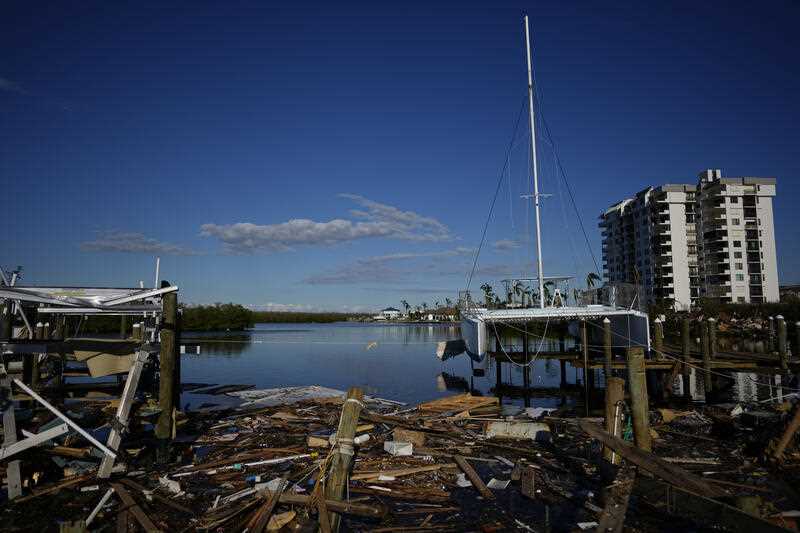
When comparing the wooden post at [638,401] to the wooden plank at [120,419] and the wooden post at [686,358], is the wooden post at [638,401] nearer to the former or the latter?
the wooden plank at [120,419]

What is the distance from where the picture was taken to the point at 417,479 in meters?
9.05

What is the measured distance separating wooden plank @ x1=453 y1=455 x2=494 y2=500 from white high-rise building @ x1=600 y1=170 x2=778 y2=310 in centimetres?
8240

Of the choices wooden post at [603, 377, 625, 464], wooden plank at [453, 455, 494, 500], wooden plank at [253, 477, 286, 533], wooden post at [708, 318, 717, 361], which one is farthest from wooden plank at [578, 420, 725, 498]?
wooden post at [708, 318, 717, 361]

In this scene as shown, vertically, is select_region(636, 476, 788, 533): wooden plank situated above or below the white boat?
below

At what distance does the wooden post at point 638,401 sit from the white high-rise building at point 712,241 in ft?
268

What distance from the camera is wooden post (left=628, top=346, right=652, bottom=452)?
339 inches

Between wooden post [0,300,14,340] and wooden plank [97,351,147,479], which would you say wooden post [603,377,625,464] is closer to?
wooden plank [97,351,147,479]

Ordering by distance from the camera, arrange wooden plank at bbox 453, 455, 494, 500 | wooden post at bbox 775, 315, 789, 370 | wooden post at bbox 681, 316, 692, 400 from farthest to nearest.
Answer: wooden post at bbox 681, 316, 692, 400
wooden post at bbox 775, 315, 789, 370
wooden plank at bbox 453, 455, 494, 500

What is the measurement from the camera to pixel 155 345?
973cm

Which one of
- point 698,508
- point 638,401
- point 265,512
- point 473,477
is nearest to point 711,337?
point 638,401

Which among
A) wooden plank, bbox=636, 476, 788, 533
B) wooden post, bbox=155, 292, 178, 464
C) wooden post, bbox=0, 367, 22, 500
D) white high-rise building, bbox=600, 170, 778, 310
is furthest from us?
white high-rise building, bbox=600, 170, 778, 310

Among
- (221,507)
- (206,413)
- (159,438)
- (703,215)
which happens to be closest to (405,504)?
(221,507)

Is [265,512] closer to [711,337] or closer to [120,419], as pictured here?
[120,419]

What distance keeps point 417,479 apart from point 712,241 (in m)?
91.2
